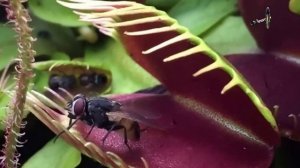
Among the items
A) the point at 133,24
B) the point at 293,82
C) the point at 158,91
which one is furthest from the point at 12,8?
the point at 293,82

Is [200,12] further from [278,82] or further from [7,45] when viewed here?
[7,45]

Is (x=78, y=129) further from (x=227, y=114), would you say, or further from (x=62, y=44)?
(x=62, y=44)

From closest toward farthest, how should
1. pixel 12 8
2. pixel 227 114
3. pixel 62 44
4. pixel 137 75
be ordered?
pixel 12 8, pixel 227 114, pixel 137 75, pixel 62 44

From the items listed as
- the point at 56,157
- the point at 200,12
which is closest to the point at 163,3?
the point at 200,12

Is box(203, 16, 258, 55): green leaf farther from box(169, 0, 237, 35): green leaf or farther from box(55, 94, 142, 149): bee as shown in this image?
box(55, 94, 142, 149): bee

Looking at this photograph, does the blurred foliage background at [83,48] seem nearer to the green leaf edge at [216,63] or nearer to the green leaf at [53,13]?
the green leaf at [53,13]
